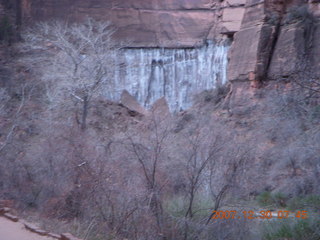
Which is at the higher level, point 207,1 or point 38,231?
point 207,1

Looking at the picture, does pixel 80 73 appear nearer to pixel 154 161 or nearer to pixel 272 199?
pixel 272 199

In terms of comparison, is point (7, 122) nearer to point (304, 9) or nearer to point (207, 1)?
point (304, 9)

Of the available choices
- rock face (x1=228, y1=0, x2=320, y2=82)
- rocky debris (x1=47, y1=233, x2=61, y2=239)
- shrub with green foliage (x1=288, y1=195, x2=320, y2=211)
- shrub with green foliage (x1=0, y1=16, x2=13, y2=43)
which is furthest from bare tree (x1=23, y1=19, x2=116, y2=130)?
shrub with green foliage (x1=0, y1=16, x2=13, y2=43)

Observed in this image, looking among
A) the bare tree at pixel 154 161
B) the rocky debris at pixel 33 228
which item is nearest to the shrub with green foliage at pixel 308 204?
the bare tree at pixel 154 161

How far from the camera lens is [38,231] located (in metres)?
7.92

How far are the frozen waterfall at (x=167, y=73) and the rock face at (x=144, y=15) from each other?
26.8 inches

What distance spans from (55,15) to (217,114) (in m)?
13.9

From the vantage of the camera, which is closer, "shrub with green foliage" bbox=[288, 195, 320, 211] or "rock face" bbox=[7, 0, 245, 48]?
"shrub with green foliage" bbox=[288, 195, 320, 211]

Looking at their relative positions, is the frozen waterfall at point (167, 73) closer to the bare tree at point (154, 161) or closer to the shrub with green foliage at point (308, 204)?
the shrub with green foliage at point (308, 204)

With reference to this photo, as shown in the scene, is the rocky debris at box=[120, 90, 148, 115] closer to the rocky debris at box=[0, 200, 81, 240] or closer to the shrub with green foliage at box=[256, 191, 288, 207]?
the shrub with green foliage at box=[256, 191, 288, 207]

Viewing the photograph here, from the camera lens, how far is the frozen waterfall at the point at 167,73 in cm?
2969

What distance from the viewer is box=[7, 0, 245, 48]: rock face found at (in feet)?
101

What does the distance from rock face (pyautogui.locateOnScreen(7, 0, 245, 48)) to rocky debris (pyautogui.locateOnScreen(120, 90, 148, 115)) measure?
345cm

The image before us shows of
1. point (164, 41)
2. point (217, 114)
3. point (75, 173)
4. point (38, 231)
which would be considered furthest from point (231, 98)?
point (38, 231)
